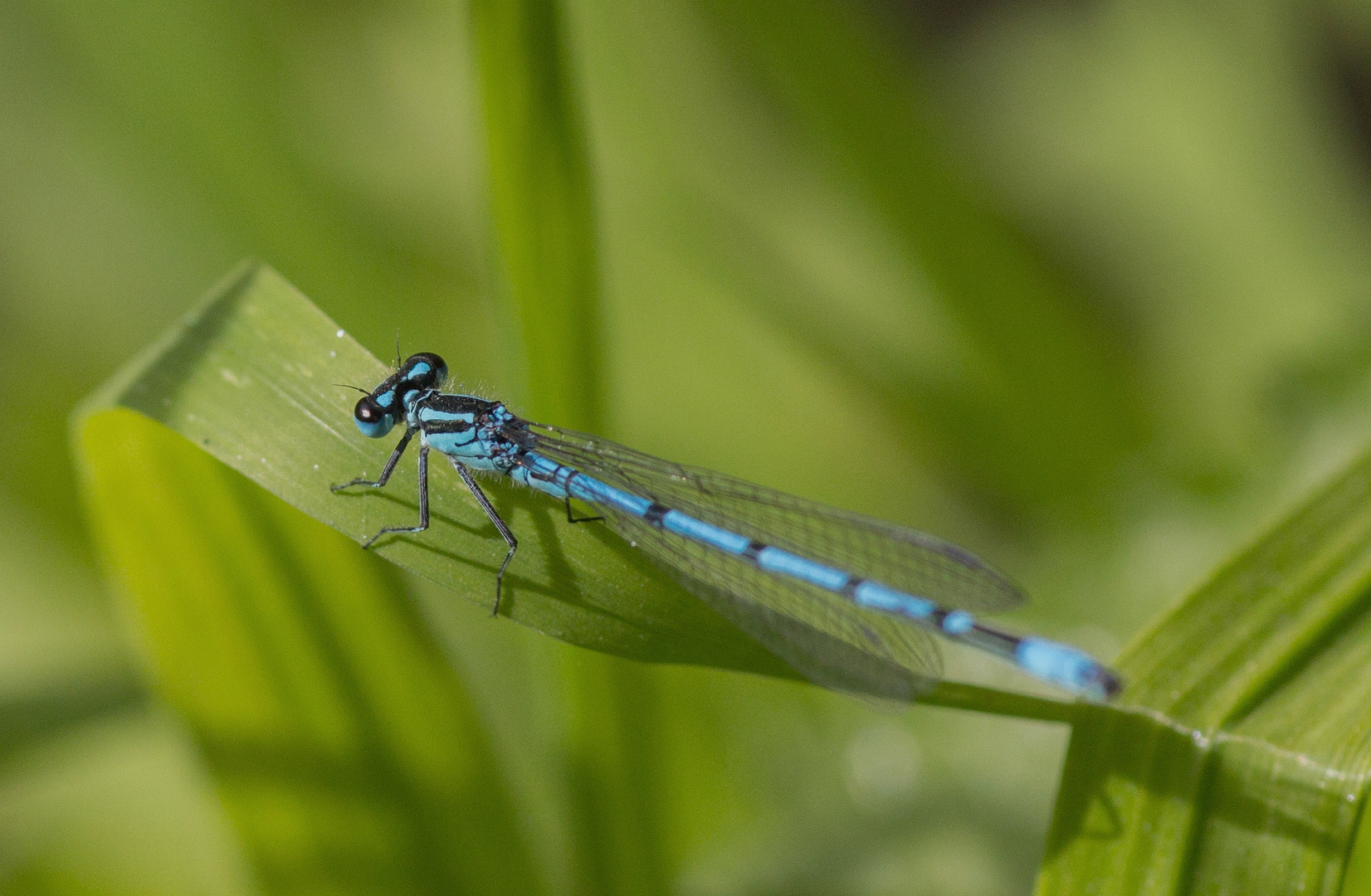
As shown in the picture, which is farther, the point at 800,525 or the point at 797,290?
the point at 797,290

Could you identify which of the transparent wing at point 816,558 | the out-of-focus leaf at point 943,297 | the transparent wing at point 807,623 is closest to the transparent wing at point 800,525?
the transparent wing at point 816,558

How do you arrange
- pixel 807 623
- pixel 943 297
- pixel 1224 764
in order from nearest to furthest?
1. pixel 1224 764
2. pixel 807 623
3. pixel 943 297

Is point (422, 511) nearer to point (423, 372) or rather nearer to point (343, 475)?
point (343, 475)

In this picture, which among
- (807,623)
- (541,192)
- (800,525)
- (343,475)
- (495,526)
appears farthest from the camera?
(800,525)

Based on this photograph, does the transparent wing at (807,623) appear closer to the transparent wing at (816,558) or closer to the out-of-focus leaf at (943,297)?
the transparent wing at (816,558)

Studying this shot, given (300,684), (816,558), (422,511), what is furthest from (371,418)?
(816,558)

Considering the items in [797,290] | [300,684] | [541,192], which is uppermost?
[797,290]

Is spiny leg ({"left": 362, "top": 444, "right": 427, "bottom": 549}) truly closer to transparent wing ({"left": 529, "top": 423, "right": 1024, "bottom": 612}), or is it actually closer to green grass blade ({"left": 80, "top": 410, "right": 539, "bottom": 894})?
green grass blade ({"left": 80, "top": 410, "right": 539, "bottom": 894})
